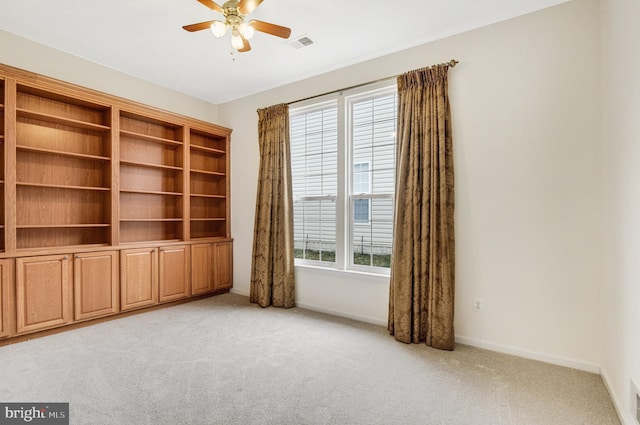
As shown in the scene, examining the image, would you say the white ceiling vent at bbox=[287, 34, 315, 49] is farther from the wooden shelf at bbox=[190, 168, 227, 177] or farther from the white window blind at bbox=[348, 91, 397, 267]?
the wooden shelf at bbox=[190, 168, 227, 177]

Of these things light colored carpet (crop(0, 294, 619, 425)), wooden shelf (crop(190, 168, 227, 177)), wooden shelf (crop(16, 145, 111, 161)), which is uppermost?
wooden shelf (crop(16, 145, 111, 161))

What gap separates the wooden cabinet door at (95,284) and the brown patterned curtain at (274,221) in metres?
1.62

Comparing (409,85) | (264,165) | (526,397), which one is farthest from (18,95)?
(526,397)

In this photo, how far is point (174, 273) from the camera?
4.11 meters

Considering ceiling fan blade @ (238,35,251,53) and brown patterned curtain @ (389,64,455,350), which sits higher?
ceiling fan blade @ (238,35,251,53)

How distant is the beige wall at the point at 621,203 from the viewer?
1736 millimetres

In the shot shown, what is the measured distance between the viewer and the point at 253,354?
8.88ft

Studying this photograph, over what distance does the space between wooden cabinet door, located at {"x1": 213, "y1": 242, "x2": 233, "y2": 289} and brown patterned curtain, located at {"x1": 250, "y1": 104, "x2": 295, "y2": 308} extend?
2.28ft

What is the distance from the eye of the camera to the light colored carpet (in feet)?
6.22

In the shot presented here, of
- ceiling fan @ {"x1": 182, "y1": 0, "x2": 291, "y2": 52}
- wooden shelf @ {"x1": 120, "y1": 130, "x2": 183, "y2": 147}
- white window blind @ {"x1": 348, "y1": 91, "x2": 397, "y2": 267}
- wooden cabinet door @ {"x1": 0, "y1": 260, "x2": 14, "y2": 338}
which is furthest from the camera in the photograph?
wooden shelf @ {"x1": 120, "y1": 130, "x2": 183, "y2": 147}

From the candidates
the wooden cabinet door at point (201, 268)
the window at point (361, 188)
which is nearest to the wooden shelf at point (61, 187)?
the wooden cabinet door at point (201, 268)

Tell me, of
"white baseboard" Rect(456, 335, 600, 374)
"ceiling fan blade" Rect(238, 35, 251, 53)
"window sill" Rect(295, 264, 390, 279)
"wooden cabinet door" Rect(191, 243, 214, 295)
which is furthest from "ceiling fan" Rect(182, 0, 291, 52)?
"white baseboard" Rect(456, 335, 600, 374)

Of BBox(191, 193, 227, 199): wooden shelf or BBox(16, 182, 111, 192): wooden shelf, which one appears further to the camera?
BBox(191, 193, 227, 199): wooden shelf
